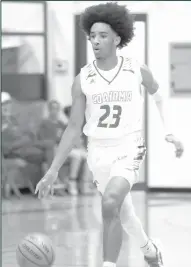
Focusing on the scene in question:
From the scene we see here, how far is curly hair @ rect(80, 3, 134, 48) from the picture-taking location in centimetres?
505

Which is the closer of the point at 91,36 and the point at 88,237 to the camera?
the point at 91,36

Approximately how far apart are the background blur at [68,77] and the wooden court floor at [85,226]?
1.81 ft

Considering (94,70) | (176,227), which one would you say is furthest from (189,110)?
(94,70)

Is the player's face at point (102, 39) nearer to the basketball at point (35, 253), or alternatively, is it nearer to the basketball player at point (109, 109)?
the basketball player at point (109, 109)

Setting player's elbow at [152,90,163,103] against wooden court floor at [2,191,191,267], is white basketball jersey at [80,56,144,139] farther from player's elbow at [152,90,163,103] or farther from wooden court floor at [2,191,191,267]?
wooden court floor at [2,191,191,267]

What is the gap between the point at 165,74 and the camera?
1270 cm

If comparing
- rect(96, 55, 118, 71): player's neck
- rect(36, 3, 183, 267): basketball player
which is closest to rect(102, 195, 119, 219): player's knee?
rect(36, 3, 183, 267): basketball player

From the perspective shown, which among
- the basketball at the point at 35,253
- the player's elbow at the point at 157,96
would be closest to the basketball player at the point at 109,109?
the player's elbow at the point at 157,96

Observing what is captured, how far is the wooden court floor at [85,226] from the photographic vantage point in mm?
6320

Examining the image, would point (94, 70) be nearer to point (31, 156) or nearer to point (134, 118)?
point (134, 118)

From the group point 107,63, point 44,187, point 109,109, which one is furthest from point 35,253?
point 107,63

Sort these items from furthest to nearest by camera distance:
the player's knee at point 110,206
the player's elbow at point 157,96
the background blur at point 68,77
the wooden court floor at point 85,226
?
the background blur at point 68,77
the wooden court floor at point 85,226
the player's elbow at point 157,96
the player's knee at point 110,206

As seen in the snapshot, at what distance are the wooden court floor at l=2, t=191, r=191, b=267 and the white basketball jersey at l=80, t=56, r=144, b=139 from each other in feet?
4.81

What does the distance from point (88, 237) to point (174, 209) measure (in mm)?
2881
